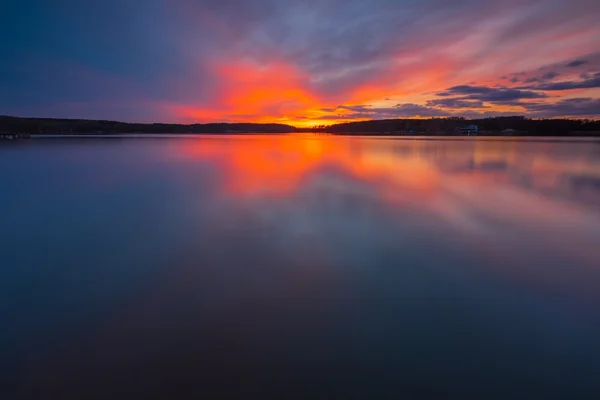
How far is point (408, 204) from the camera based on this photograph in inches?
330

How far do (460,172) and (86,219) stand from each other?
14847 mm

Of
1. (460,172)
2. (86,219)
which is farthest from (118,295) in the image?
A: (460,172)

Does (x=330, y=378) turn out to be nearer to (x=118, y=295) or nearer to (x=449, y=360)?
(x=449, y=360)

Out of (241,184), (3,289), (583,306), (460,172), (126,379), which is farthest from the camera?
(460,172)

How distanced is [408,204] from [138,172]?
12.8 metres

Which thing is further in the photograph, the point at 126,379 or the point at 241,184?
the point at 241,184

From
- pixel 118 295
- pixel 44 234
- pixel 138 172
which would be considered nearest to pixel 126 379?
pixel 118 295

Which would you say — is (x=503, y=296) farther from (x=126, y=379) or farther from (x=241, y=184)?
(x=241, y=184)

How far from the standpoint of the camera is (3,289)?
3768 millimetres

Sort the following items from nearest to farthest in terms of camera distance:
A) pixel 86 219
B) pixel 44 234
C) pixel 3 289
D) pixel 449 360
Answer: pixel 449 360
pixel 3 289
pixel 44 234
pixel 86 219

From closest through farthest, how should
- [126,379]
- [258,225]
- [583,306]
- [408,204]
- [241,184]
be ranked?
[126,379] < [583,306] < [258,225] < [408,204] < [241,184]

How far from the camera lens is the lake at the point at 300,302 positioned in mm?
2395

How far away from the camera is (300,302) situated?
11.4 ft

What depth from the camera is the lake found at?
239 cm
